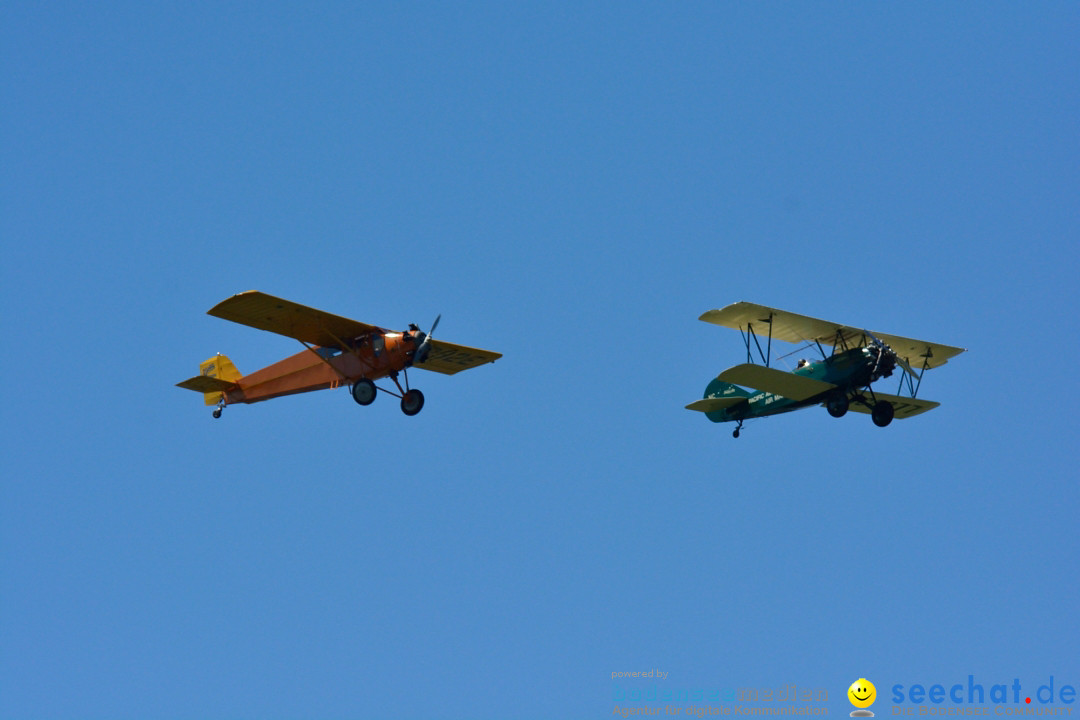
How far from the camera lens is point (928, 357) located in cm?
3744

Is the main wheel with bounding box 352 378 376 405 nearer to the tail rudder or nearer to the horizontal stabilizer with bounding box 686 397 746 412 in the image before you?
the tail rudder

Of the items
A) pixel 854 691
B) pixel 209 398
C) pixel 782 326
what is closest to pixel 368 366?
pixel 209 398

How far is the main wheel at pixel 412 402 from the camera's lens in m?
32.0

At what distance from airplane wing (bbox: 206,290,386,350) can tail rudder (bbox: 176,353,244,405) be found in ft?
10.2

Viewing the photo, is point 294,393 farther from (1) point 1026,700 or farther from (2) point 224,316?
(1) point 1026,700

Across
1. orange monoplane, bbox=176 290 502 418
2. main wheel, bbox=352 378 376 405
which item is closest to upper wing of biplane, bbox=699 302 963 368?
orange monoplane, bbox=176 290 502 418

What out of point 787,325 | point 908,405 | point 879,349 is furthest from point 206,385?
point 908,405

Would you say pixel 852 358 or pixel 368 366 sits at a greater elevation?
pixel 852 358

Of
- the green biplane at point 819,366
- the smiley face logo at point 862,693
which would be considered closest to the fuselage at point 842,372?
the green biplane at point 819,366

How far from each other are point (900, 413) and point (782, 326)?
19.0 feet

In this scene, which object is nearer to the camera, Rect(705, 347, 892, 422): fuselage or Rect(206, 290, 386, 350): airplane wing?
Rect(206, 290, 386, 350): airplane wing

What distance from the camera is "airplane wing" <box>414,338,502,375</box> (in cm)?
3416

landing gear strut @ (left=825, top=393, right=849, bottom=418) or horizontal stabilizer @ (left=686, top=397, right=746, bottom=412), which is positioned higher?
horizontal stabilizer @ (left=686, top=397, right=746, bottom=412)

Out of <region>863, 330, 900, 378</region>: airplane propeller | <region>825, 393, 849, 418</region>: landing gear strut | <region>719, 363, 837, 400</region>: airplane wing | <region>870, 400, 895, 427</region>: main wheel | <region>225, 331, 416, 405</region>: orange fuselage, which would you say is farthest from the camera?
<region>870, 400, 895, 427</region>: main wheel
